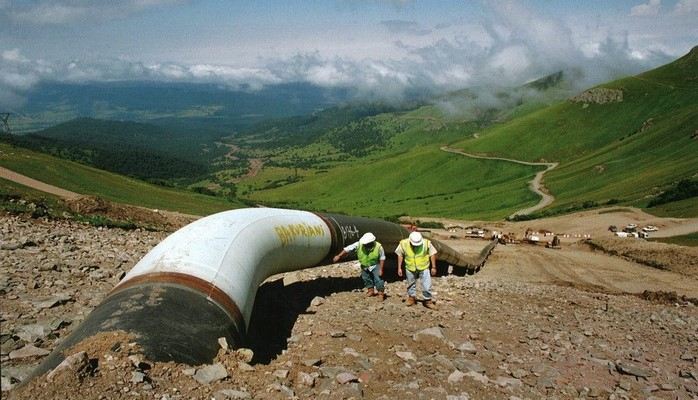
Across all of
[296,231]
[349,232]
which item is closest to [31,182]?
[349,232]

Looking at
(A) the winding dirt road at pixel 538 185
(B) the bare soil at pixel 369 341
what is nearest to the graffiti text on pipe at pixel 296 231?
(B) the bare soil at pixel 369 341

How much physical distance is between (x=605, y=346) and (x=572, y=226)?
50.5 m

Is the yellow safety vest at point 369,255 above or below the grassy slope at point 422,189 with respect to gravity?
above

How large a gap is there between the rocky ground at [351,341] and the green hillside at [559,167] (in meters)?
50.4

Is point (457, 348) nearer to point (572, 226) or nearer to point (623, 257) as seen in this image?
point (623, 257)

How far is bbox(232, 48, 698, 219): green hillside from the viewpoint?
9188 cm

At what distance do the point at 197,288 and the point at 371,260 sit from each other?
750cm

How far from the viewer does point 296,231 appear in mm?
14680

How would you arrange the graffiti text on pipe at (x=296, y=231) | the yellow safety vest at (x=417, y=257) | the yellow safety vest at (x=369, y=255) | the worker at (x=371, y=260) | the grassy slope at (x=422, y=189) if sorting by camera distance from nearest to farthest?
the graffiti text on pipe at (x=296, y=231) → the yellow safety vest at (x=417, y=257) → the worker at (x=371, y=260) → the yellow safety vest at (x=369, y=255) → the grassy slope at (x=422, y=189)

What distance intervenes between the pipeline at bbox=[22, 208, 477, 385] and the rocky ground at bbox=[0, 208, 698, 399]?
1.39ft

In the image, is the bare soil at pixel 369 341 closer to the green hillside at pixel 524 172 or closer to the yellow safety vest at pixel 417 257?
the yellow safety vest at pixel 417 257

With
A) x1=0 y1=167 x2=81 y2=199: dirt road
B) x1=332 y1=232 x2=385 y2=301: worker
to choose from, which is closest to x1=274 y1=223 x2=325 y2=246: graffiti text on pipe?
x1=332 y1=232 x2=385 y2=301: worker

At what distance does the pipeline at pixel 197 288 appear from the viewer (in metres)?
8.04

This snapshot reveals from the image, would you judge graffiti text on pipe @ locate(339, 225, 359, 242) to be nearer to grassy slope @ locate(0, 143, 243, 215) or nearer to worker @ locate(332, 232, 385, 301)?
worker @ locate(332, 232, 385, 301)
